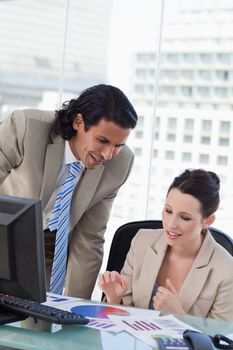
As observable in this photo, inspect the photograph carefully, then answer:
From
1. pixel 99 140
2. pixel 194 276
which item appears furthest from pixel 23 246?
pixel 194 276

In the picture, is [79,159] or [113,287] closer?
[113,287]

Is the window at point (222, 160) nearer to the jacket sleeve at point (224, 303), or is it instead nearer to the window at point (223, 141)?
the window at point (223, 141)

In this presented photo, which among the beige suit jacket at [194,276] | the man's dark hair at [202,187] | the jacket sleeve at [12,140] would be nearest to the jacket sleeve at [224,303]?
the beige suit jacket at [194,276]

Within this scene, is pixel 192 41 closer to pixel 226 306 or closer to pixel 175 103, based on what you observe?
pixel 175 103

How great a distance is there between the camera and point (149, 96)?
23.1 ft

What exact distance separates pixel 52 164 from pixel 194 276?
71 centimetres

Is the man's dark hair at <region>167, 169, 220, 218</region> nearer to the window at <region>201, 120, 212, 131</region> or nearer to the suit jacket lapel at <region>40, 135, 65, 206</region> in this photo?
the suit jacket lapel at <region>40, 135, 65, 206</region>

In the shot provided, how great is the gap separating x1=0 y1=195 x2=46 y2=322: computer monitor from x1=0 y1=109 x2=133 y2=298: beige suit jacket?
801 millimetres

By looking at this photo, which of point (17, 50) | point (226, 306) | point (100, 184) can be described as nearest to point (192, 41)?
point (17, 50)

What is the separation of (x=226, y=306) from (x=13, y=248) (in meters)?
0.92

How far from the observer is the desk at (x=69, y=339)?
5.95ft

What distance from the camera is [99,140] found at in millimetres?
2518

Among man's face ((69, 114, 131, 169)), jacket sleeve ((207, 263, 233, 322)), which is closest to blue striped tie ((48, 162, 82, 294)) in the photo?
man's face ((69, 114, 131, 169))

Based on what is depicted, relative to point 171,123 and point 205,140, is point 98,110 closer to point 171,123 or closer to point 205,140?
point 205,140
